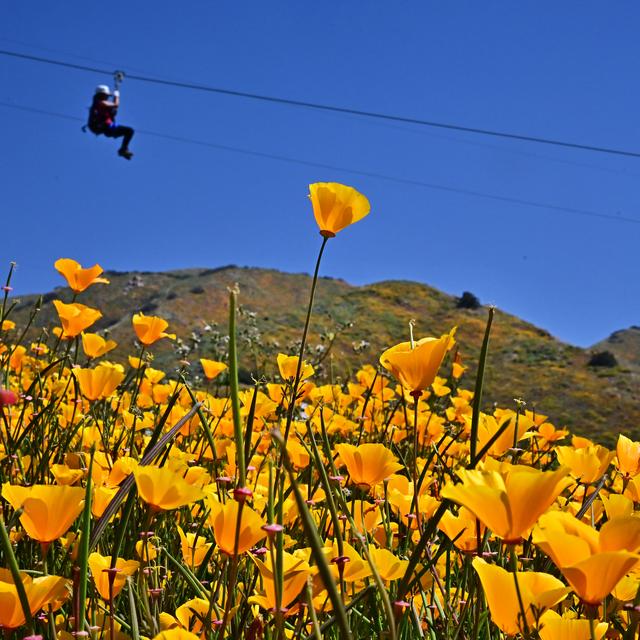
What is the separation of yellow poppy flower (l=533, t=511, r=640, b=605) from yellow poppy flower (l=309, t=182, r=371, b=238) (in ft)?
2.21

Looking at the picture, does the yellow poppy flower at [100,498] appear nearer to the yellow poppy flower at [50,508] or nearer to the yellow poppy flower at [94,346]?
the yellow poppy flower at [50,508]

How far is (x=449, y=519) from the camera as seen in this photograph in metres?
1.05

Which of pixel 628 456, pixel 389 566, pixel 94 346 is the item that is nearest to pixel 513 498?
pixel 389 566

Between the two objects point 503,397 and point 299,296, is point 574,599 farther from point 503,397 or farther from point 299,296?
point 299,296

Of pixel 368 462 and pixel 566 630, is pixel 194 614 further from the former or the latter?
pixel 566 630

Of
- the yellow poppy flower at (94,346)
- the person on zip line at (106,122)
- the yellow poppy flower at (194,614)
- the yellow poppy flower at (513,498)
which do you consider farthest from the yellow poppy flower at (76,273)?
the person on zip line at (106,122)

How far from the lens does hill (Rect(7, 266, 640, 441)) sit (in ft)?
54.0

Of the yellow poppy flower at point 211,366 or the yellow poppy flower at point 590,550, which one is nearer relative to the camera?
the yellow poppy flower at point 590,550

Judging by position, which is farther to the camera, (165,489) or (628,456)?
(628,456)

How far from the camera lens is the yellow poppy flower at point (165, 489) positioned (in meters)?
0.82

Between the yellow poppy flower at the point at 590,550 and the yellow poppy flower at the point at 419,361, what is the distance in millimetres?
348

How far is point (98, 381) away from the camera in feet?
5.39

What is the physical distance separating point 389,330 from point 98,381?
25.2 m

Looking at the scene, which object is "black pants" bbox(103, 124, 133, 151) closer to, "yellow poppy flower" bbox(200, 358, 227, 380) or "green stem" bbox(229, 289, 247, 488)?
"yellow poppy flower" bbox(200, 358, 227, 380)
